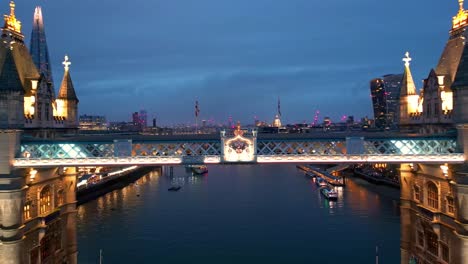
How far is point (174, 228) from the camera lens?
210 ft

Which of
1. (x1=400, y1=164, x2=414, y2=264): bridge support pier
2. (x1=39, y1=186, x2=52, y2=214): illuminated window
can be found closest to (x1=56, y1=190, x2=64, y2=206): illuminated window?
(x1=39, y1=186, x2=52, y2=214): illuminated window

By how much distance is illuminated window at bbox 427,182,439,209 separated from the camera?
27534 mm

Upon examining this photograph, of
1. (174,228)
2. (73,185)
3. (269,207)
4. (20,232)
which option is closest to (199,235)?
(174,228)

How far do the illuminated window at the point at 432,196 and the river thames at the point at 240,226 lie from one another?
22.9 metres

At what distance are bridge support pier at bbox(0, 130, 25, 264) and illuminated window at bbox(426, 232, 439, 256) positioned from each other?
2678 centimetres

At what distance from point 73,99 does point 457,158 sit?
3098 centimetres

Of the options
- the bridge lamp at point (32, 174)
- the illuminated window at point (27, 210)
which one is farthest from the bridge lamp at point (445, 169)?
the illuminated window at point (27, 210)

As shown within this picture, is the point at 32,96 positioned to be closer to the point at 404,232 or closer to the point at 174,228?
the point at 404,232

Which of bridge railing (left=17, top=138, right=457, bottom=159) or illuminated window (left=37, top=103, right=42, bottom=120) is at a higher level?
illuminated window (left=37, top=103, right=42, bottom=120)

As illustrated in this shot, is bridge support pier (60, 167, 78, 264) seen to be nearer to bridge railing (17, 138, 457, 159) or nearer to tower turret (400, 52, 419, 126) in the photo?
bridge railing (17, 138, 457, 159)

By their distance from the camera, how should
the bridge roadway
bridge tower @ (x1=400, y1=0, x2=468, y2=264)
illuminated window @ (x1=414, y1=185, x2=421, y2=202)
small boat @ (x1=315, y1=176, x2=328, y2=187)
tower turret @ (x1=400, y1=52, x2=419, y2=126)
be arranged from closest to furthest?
1. bridge tower @ (x1=400, y1=0, x2=468, y2=264)
2. the bridge roadway
3. illuminated window @ (x1=414, y1=185, x2=421, y2=202)
4. tower turret @ (x1=400, y1=52, x2=419, y2=126)
5. small boat @ (x1=315, y1=176, x2=328, y2=187)

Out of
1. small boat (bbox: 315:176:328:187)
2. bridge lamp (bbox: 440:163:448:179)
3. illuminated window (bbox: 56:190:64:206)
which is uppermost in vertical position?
bridge lamp (bbox: 440:163:448:179)

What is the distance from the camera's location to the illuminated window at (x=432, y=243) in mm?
27539

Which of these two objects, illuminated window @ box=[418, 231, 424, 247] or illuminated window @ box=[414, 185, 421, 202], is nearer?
illuminated window @ box=[418, 231, 424, 247]
